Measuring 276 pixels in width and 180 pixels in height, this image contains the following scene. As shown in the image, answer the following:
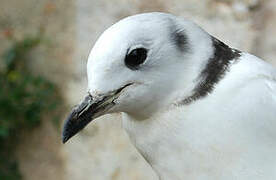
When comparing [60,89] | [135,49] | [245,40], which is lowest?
[60,89]

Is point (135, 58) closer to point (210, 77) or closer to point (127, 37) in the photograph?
point (127, 37)

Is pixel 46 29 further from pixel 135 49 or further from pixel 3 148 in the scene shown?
pixel 135 49

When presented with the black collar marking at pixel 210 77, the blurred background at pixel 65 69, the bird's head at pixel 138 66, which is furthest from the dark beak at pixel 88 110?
the blurred background at pixel 65 69

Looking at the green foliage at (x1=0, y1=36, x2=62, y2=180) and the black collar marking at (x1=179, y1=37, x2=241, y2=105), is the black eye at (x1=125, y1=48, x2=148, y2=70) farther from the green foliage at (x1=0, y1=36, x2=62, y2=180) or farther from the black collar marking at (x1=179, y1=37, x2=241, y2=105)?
Answer: the green foliage at (x1=0, y1=36, x2=62, y2=180)

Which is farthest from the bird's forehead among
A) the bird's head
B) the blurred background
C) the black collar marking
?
the blurred background

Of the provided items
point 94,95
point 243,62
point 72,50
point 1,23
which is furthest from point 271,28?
point 94,95

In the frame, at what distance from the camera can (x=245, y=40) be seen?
2.80 m

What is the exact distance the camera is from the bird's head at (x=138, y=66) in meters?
1.12

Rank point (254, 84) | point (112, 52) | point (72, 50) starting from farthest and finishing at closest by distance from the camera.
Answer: point (72, 50), point (254, 84), point (112, 52)

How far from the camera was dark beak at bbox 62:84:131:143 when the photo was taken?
115 cm

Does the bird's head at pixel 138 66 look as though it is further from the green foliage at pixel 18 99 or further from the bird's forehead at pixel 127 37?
the green foliage at pixel 18 99

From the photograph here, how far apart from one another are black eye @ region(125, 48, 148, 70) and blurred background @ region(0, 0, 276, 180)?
1539 millimetres

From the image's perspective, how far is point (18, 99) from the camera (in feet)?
8.95

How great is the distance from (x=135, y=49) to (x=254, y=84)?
27cm
